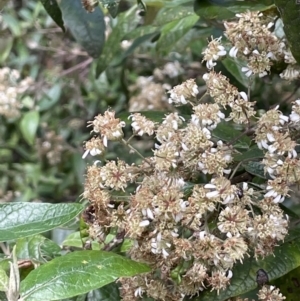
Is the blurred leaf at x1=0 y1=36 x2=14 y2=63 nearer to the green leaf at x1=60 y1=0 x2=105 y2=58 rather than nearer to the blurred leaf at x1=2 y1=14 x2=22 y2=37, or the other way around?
the blurred leaf at x1=2 y1=14 x2=22 y2=37

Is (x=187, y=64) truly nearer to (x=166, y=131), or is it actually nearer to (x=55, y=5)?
(x=55, y=5)

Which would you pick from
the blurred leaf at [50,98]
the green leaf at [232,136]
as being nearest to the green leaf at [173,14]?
the green leaf at [232,136]

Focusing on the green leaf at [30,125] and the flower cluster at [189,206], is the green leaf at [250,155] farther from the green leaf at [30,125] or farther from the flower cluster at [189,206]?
the green leaf at [30,125]

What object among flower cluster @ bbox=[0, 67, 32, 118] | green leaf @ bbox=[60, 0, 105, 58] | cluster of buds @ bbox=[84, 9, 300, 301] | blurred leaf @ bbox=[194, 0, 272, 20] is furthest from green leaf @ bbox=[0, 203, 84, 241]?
flower cluster @ bbox=[0, 67, 32, 118]

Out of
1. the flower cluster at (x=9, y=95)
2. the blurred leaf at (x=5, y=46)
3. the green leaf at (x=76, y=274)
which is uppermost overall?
the green leaf at (x=76, y=274)

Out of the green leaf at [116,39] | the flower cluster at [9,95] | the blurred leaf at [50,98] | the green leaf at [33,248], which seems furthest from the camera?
the blurred leaf at [50,98]

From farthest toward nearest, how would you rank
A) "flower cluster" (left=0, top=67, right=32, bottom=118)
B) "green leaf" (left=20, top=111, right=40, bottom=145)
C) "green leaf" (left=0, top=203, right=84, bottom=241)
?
"green leaf" (left=20, top=111, right=40, bottom=145) → "flower cluster" (left=0, top=67, right=32, bottom=118) → "green leaf" (left=0, top=203, right=84, bottom=241)

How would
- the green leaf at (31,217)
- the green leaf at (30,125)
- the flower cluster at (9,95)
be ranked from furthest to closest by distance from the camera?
the green leaf at (30,125), the flower cluster at (9,95), the green leaf at (31,217)
